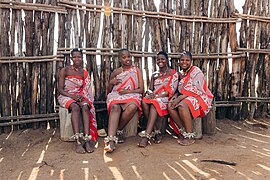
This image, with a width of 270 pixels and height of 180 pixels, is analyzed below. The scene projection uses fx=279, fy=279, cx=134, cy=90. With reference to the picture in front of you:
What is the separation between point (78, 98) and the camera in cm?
444

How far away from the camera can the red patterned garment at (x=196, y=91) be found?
4.50 meters

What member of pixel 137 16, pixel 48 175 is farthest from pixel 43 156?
pixel 137 16

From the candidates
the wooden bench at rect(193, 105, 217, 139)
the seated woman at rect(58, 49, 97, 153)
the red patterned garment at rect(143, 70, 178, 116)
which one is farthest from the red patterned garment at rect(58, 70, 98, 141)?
the wooden bench at rect(193, 105, 217, 139)

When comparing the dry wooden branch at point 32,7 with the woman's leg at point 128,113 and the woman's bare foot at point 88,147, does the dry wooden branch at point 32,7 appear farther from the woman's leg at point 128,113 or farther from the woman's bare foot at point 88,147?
the woman's bare foot at point 88,147

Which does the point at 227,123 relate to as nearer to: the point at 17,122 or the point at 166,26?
the point at 166,26

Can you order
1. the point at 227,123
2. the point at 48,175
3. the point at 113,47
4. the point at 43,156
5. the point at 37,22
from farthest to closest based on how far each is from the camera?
the point at 227,123 < the point at 113,47 < the point at 37,22 < the point at 43,156 < the point at 48,175

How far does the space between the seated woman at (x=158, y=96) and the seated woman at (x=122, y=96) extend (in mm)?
183

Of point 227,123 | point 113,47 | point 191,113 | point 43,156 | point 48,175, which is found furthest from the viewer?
point 227,123

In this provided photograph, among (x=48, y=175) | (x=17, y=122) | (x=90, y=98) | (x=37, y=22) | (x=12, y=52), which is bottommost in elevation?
(x=48, y=175)

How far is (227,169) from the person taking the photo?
10.8ft

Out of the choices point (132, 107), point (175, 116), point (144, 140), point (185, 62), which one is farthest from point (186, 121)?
point (185, 62)

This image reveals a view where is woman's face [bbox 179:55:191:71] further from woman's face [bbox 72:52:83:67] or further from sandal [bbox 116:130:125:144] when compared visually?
woman's face [bbox 72:52:83:67]

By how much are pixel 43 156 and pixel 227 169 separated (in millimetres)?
2385

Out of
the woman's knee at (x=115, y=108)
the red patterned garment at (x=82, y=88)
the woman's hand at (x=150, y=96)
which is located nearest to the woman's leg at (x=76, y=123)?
the red patterned garment at (x=82, y=88)
